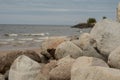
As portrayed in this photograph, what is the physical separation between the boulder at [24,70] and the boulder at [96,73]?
1957 millimetres

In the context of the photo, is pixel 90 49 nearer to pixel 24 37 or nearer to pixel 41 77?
pixel 41 77

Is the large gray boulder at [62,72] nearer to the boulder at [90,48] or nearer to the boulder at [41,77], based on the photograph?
the boulder at [41,77]

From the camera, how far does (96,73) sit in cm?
596

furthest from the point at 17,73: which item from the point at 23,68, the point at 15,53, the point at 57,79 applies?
the point at 15,53

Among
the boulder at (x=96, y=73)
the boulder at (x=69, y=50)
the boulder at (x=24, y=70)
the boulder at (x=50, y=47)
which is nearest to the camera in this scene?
the boulder at (x=96, y=73)

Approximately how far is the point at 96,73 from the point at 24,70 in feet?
8.85

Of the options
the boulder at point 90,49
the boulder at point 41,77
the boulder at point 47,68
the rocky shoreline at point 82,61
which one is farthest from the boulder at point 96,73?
the boulder at point 90,49

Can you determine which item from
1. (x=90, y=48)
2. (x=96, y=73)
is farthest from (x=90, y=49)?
(x=96, y=73)

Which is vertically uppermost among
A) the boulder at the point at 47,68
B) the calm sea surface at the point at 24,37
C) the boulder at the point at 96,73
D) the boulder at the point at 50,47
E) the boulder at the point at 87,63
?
the boulder at the point at 96,73

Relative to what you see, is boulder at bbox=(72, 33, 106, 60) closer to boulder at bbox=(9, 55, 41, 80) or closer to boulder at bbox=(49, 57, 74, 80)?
boulder at bbox=(49, 57, 74, 80)

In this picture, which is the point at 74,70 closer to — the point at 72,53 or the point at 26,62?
the point at 26,62

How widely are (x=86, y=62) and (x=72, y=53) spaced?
105 inches

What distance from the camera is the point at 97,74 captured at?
19.5 feet

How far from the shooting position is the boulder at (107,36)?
8273 mm
